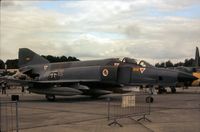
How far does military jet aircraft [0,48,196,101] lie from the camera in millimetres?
21156

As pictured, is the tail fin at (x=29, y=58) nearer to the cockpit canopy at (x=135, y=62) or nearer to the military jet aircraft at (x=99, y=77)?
the military jet aircraft at (x=99, y=77)

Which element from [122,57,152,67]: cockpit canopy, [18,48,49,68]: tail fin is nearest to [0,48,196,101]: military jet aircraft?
[122,57,152,67]: cockpit canopy

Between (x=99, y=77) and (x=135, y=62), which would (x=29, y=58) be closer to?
(x=99, y=77)

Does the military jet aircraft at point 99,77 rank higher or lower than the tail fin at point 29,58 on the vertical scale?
lower

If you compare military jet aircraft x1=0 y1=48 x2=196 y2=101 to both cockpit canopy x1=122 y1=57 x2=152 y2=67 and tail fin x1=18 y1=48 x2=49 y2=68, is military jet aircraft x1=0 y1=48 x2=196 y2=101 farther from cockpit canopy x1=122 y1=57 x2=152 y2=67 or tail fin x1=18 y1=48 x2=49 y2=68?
tail fin x1=18 y1=48 x2=49 y2=68

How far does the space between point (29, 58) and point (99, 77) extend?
27.8ft

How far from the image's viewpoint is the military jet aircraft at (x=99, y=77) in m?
21.2

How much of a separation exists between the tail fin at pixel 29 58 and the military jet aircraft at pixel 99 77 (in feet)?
11.1

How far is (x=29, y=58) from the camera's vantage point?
93.7 feet

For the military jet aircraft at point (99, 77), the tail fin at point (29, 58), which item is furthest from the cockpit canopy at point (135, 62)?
the tail fin at point (29, 58)

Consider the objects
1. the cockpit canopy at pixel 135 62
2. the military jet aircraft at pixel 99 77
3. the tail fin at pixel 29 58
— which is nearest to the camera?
the military jet aircraft at pixel 99 77

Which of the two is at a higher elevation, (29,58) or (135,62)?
(29,58)

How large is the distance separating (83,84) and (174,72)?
5.61 m

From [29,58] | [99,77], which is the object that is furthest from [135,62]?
[29,58]
